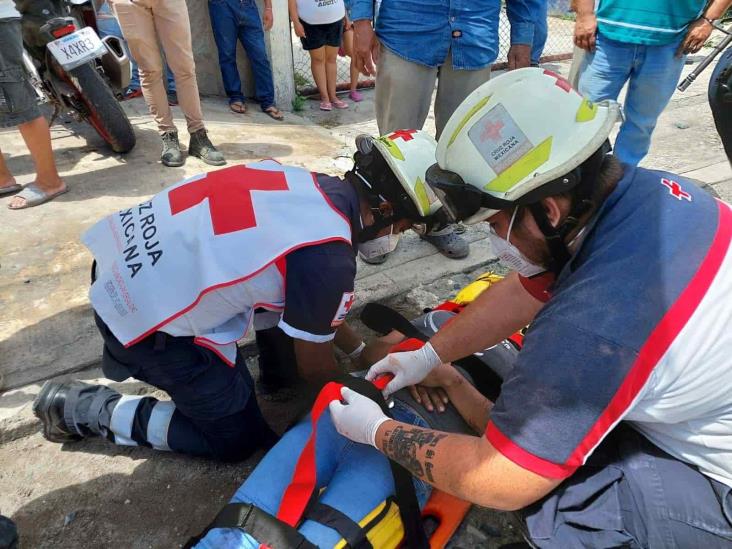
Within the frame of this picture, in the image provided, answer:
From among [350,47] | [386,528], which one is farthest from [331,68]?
[386,528]

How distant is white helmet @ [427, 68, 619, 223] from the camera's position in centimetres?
121

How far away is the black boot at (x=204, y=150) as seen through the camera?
3.99 meters

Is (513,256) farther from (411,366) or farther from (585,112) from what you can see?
(411,366)

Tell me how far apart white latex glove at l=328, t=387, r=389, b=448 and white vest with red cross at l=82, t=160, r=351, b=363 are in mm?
411

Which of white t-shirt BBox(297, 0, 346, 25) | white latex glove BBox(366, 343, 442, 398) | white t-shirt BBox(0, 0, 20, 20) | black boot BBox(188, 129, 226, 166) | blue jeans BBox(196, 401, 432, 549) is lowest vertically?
black boot BBox(188, 129, 226, 166)

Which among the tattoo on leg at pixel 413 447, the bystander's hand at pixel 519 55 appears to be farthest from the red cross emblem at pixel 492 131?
the bystander's hand at pixel 519 55

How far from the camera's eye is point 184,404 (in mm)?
1879

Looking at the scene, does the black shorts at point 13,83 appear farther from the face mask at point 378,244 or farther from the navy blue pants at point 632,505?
the navy blue pants at point 632,505

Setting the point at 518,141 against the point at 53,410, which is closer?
the point at 518,141

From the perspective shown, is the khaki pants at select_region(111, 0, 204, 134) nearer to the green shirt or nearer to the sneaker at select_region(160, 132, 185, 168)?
the sneaker at select_region(160, 132, 185, 168)

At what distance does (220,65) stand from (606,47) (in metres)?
3.51

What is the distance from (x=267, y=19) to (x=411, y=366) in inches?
167

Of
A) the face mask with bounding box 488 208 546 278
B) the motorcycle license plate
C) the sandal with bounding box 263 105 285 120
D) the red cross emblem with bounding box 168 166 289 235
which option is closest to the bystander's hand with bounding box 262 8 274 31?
the sandal with bounding box 263 105 285 120

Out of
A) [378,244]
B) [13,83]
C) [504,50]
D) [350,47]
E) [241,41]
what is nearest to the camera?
[378,244]
